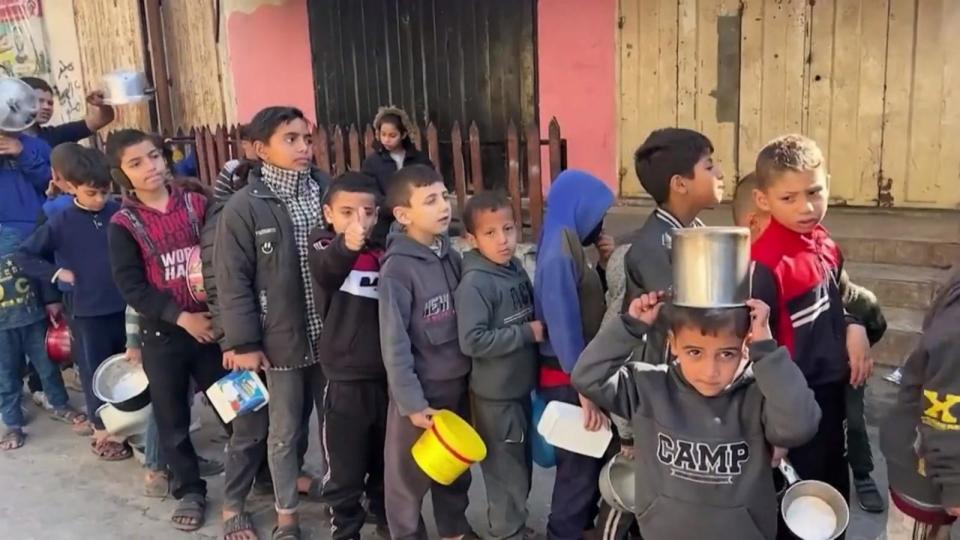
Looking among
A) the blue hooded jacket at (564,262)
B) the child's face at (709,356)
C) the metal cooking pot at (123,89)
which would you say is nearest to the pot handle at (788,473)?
the child's face at (709,356)

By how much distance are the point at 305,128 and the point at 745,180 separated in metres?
1.77

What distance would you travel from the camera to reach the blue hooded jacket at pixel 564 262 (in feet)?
9.62

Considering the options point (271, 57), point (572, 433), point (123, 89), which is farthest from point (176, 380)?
point (271, 57)

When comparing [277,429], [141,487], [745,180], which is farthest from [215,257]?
[745,180]

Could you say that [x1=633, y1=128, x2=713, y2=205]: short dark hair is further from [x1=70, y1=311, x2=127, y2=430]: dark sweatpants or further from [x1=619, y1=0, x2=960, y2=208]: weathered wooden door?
[x1=619, y1=0, x2=960, y2=208]: weathered wooden door

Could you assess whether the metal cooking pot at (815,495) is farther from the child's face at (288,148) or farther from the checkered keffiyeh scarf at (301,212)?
the child's face at (288,148)


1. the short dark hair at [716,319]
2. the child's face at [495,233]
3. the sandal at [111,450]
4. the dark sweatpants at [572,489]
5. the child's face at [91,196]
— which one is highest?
the child's face at [91,196]

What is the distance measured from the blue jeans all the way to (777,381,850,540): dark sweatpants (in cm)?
425

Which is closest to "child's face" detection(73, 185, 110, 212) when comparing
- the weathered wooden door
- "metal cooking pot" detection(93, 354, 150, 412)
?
"metal cooking pot" detection(93, 354, 150, 412)

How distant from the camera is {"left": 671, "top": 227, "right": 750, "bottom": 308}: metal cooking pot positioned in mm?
1966

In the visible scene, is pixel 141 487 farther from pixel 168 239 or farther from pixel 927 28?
pixel 927 28

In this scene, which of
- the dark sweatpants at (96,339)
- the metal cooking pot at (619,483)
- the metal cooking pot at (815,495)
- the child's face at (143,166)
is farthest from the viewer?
the dark sweatpants at (96,339)

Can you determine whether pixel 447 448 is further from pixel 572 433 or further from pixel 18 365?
pixel 18 365

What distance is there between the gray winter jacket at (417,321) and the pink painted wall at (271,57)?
6.07m
